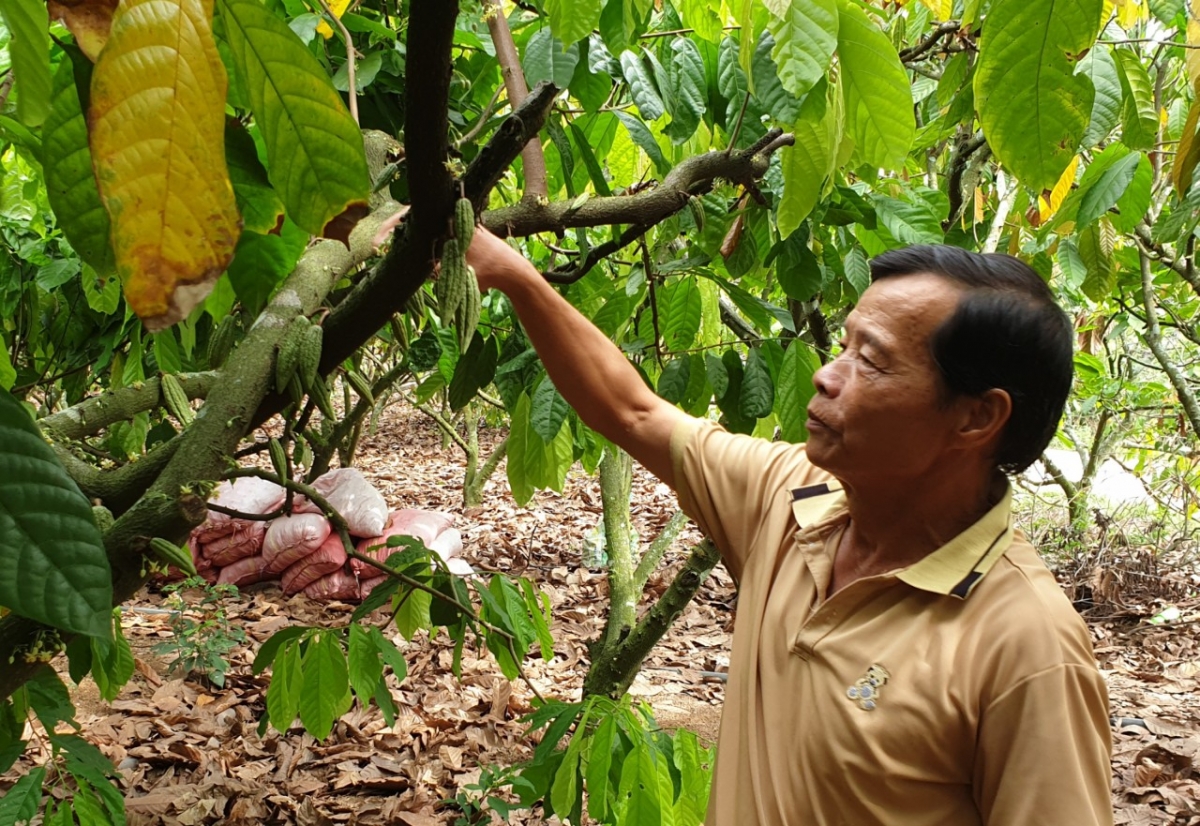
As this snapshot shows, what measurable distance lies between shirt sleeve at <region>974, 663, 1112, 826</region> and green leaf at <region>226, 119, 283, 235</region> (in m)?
0.76

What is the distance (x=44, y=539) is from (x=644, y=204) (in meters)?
0.80

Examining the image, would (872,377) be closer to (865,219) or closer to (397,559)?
(865,219)

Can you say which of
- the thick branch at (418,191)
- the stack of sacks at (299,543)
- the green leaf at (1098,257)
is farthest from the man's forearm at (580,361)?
the stack of sacks at (299,543)

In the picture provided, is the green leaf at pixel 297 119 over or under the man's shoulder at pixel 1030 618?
over

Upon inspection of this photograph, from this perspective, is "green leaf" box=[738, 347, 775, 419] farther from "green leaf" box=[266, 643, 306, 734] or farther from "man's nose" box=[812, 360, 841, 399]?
"green leaf" box=[266, 643, 306, 734]

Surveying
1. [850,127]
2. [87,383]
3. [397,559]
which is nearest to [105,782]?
[397,559]

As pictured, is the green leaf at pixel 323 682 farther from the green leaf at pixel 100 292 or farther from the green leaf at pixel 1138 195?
the green leaf at pixel 1138 195

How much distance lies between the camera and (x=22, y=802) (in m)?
1.08

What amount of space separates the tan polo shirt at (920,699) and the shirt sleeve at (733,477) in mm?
131

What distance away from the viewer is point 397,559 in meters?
1.34

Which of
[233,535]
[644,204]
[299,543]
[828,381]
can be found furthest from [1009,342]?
[233,535]

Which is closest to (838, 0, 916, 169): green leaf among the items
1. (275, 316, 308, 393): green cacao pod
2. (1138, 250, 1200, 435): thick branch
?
(275, 316, 308, 393): green cacao pod

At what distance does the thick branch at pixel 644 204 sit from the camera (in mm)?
1007

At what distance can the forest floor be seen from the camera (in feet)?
7.43
